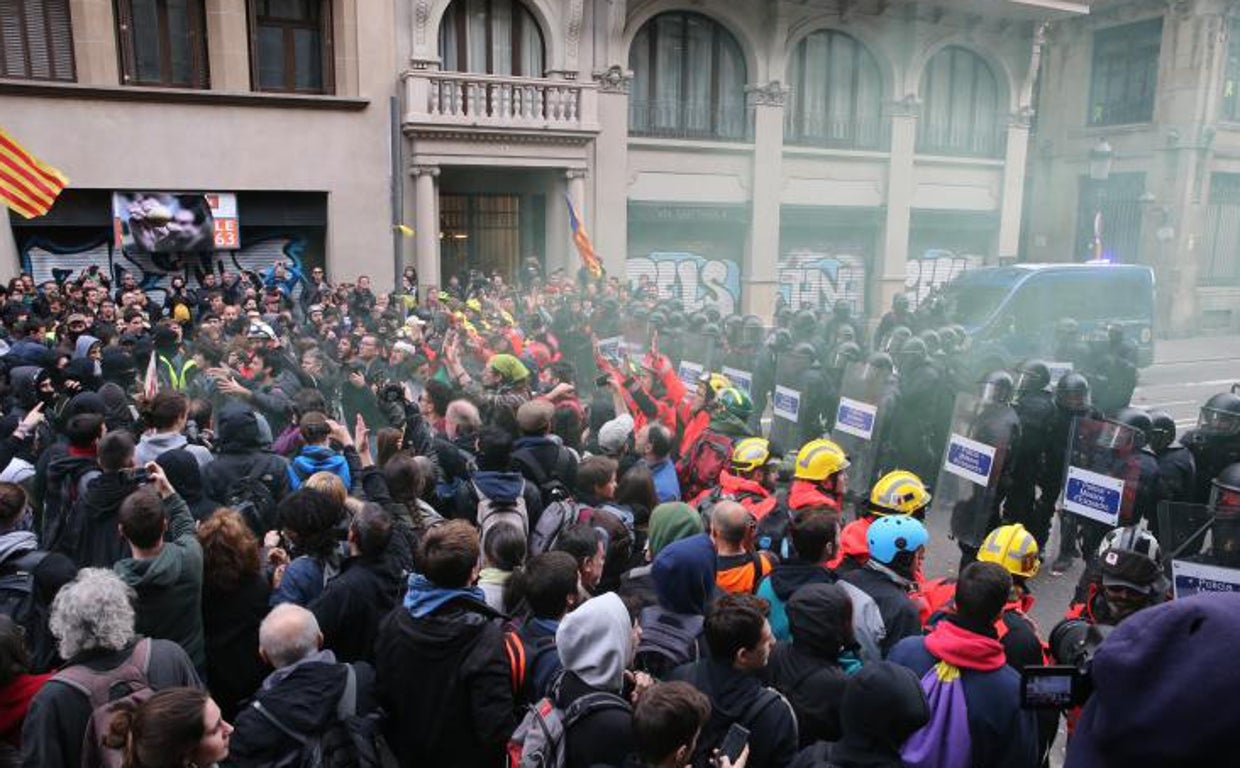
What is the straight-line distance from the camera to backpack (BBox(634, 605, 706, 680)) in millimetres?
3402

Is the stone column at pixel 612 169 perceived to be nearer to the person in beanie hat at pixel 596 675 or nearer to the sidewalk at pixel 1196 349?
the sidewalk at pixel 1196 349

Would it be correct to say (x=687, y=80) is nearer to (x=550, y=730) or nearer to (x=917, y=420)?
(x=917, y=420)

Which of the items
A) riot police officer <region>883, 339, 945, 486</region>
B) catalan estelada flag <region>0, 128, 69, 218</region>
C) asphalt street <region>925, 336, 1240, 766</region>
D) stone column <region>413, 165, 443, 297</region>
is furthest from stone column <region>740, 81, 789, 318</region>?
catalan estelada flag <region>0, 128, 69, 218</region>

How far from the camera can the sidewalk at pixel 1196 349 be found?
21.6m

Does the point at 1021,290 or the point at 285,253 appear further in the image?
the point at 285,253

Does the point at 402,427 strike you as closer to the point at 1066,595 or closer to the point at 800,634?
the point at 800,634

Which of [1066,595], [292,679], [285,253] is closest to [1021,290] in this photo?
[1066,595]

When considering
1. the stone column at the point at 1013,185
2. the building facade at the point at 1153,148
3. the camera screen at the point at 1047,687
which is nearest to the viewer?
the camera screen at the point at 1047,687

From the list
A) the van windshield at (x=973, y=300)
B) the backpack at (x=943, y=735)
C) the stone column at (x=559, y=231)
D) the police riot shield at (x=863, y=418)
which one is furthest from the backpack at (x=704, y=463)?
the stone column at (x=559, y=231)

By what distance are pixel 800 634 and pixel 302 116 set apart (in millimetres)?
16643

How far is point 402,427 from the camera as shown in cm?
599

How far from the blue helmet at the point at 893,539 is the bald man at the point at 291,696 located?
2.20m

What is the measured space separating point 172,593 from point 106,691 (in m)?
0.73

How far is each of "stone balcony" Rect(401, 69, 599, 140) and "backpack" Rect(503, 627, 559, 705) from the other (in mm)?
15751
